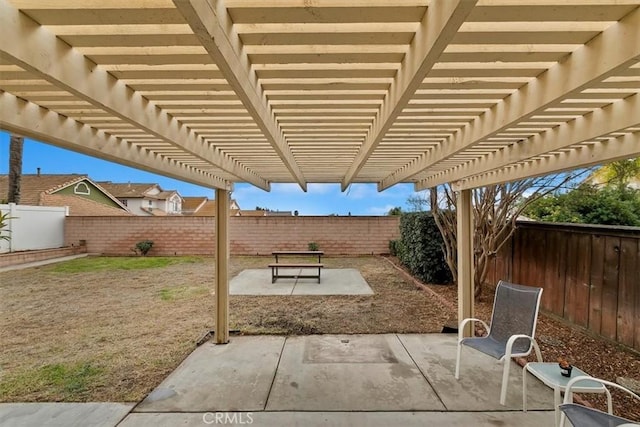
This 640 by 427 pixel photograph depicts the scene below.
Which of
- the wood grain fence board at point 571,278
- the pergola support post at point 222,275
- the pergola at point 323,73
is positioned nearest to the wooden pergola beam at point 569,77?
the pergola at point 323,73

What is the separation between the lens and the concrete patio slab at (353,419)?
103 inches

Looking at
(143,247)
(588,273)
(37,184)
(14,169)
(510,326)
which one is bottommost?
(143,247)

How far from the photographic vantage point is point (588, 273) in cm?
432

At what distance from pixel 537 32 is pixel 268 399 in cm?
323

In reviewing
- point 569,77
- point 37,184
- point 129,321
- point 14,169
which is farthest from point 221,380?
point 37,184

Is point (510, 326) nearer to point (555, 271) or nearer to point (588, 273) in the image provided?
point (588, 273)

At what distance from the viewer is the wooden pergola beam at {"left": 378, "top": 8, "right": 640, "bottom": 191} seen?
1194 mm

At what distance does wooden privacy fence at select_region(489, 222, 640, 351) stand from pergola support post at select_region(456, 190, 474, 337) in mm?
1530

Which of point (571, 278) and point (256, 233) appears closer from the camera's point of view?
point (571, 278)

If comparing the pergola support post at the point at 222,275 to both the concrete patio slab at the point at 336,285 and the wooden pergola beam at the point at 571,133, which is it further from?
the wooden pergola beam at the point at 571,133

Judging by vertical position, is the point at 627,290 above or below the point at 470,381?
above

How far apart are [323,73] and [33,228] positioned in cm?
1555

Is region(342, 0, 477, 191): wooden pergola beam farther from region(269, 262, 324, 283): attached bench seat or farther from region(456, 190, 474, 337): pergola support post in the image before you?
region(269, 262, 324, 283): attached bench seat

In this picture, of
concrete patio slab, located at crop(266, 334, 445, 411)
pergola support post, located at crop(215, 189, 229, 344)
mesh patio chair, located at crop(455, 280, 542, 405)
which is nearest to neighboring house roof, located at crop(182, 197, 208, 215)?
pergola support post, located at crop(215, 189, 229, 344)
